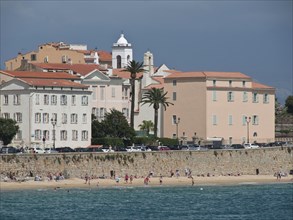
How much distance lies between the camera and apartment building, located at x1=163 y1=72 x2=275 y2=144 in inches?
5271

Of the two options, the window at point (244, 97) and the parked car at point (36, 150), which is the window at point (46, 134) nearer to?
the parked car at point (36, 150)

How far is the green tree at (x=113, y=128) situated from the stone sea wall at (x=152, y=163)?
1041 cm

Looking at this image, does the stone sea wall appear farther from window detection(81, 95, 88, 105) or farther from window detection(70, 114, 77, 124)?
window detection(81, 95, 88, 105)

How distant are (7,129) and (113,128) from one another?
464 inches

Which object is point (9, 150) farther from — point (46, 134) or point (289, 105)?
point (289, 105)

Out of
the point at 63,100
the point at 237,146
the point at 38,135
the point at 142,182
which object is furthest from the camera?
the point at 237,146

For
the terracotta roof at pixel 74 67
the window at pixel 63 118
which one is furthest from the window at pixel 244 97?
the window at pixel 63 118

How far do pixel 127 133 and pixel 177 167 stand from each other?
11.3m

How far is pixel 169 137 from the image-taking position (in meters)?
136

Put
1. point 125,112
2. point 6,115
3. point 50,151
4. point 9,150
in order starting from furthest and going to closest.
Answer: point 125,112
point 6,115
point 50,151
point 9,150

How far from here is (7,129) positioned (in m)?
117

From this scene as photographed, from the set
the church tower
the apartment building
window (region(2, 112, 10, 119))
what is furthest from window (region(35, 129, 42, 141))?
the church tower

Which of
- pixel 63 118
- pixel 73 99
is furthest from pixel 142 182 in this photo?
pixel 73 99

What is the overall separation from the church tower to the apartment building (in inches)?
769
